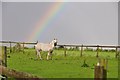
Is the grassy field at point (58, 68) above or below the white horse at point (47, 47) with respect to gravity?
below

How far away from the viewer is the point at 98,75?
4762 millimetres

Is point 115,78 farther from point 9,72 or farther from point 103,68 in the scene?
point 103,68

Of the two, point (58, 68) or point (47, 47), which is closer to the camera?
point (58, 68)

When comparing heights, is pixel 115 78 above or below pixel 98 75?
below


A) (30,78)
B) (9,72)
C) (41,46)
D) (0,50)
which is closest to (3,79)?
(0,50)

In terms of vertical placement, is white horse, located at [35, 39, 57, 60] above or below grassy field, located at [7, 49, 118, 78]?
above

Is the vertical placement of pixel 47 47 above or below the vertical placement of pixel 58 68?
above

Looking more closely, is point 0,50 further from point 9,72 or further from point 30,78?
point 30,78

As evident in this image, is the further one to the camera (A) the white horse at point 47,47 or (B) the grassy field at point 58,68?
(A) the white horse at point 47,47

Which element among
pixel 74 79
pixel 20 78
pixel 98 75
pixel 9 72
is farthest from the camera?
pixel 74 79

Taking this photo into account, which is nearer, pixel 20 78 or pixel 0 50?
pixel 20 78

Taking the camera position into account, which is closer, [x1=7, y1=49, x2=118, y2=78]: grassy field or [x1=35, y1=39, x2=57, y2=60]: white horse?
[x1=7, y1=49, x2=118, y2=78]: grassy field

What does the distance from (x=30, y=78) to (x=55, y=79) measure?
6.83 m

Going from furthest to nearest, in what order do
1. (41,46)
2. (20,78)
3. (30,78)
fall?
(41,46)
(20,78)
(30,78)
